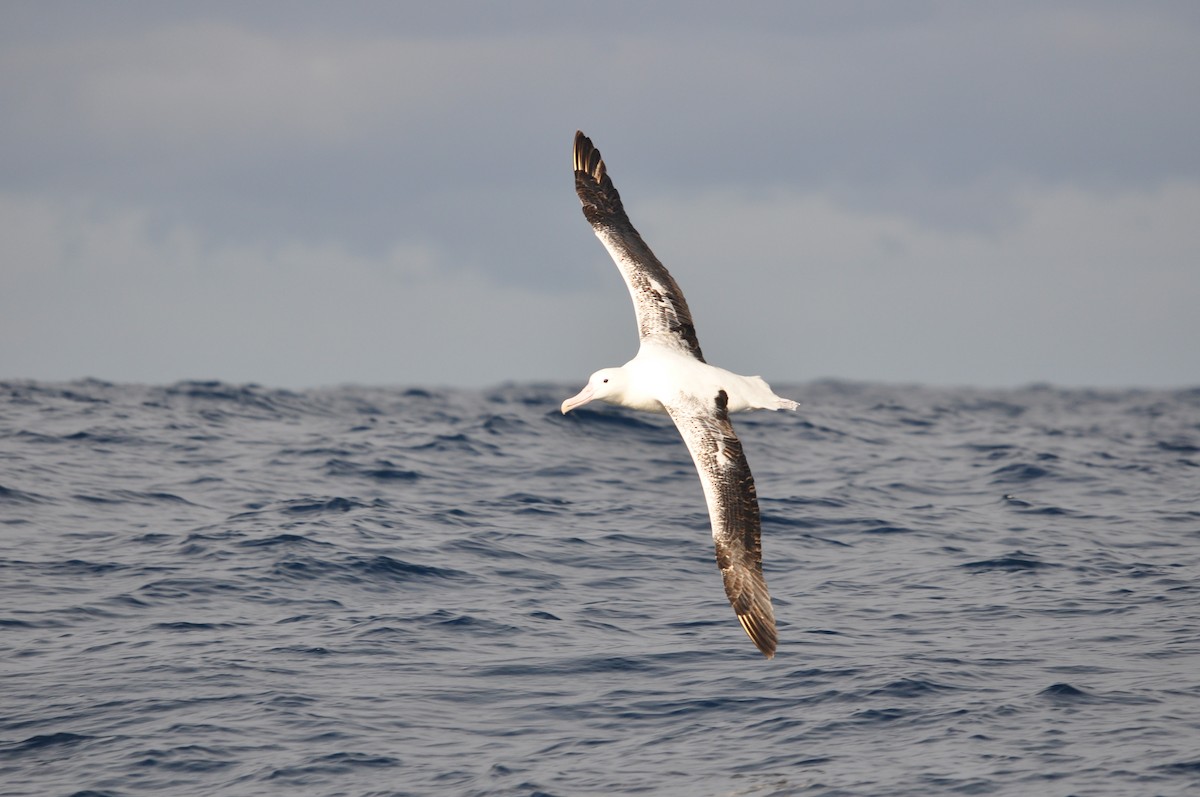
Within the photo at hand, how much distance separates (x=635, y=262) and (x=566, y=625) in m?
3.80

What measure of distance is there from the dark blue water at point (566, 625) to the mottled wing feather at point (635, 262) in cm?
288

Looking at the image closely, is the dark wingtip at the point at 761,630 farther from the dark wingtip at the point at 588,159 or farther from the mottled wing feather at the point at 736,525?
the dark wingtip at the point at 588,159

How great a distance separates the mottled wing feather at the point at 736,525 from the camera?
1087 cm

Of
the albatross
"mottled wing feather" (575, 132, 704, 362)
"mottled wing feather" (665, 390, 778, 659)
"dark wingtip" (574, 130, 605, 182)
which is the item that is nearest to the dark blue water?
"mottled wing feather" (665, 390, 778, 659)

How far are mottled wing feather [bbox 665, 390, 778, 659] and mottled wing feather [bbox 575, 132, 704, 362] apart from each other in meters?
2.12

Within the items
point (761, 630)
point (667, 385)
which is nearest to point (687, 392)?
point (667, 385)

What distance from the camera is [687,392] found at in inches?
497

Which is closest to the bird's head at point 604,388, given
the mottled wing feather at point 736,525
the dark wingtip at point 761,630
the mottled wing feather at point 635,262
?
the mottled wing feather at point 635,262

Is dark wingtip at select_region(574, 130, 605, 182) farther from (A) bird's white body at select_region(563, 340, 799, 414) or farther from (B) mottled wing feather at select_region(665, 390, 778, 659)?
(B) mottled wing feather at select_region(665, 390, 778, 659)

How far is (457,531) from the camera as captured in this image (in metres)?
17.2

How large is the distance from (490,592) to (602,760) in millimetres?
4307

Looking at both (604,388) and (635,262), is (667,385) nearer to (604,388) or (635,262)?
(604,388)

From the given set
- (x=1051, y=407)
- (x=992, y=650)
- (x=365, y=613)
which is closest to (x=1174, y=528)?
(x=992, y=650)

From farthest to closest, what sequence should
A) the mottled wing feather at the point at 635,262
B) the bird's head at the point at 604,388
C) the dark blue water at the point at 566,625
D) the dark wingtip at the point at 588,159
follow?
1. the dark wingtip at the point at 588,159
2. the mottled wing feather at the point at 635,262
3. the bird's head at the point at 604,388
4. the dark blue water at the point at 566,625
